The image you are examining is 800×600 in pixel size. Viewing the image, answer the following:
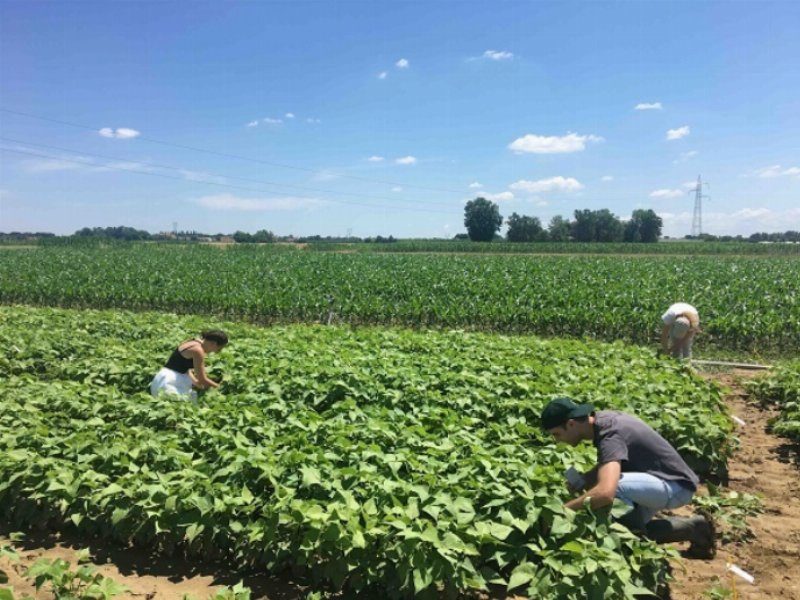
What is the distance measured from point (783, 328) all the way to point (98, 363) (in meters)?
16.9

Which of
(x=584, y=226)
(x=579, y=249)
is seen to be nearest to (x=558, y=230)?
(x=584, y=226)

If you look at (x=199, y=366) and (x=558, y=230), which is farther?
(x=558, y=230)

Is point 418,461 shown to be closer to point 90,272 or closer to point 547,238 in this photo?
point 90,272

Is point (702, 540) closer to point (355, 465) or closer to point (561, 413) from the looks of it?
point (561, 413)

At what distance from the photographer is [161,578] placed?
13.4 feet

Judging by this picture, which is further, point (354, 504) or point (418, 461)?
point (418, 461)

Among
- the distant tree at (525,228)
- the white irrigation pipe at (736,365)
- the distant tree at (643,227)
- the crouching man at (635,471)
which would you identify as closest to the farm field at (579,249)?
the distant tree at (525,228)

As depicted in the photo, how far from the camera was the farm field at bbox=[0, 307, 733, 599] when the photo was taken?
11.4 ft

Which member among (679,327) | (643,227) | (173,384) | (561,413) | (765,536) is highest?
(643,227)

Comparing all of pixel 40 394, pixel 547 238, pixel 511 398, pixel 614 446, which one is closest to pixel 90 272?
pixel 40 394

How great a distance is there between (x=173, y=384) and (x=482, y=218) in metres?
100

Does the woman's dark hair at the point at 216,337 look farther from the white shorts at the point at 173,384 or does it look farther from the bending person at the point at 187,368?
the white shorts at the point at 173,384

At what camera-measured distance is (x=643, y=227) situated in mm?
98812

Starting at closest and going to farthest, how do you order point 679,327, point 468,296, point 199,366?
point 199,366 → point 679,327 → point 468,296
